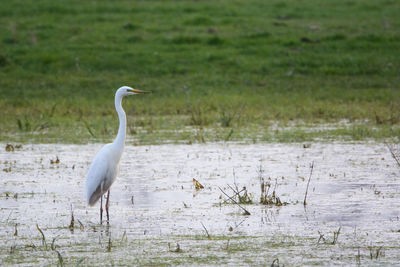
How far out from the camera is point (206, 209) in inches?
261

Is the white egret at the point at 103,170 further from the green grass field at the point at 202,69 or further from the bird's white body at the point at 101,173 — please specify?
the green grass field at the point at 202,69

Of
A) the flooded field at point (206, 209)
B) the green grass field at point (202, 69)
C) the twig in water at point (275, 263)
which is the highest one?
the green grass field at point (202, 69)

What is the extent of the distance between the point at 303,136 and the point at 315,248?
575cm

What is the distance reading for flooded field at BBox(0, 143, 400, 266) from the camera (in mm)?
5094

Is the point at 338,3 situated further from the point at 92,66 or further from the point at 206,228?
the point at 206,228

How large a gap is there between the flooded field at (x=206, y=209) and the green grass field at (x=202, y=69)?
144cm

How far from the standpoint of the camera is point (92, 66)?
1698cm

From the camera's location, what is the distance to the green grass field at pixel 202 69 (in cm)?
1202

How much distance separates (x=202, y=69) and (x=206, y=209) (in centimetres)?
1017

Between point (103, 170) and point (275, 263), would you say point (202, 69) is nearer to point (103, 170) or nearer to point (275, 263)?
point (103, 170)

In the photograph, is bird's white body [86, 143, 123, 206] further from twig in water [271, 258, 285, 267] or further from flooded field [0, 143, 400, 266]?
twig in water [271, 258, 285, 267]

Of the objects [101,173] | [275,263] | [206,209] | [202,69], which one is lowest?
[275,263]

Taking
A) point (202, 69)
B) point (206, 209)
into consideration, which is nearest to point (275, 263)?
point (206, 209)

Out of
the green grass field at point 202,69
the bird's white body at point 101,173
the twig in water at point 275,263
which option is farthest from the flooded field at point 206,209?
the green grass field at point 202,69
